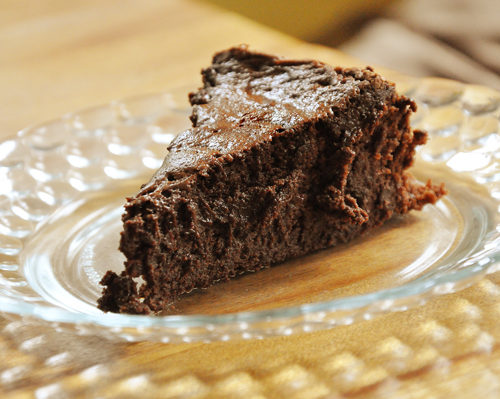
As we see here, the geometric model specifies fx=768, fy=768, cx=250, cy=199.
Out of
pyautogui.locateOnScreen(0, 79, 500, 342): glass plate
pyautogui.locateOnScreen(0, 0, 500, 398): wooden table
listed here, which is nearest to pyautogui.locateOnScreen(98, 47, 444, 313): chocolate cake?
pyautogui.locateOnScreen(0, 79, 500, 342): glass plate

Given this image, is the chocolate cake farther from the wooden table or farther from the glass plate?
the wooden table

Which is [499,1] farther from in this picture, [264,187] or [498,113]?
[264,187]

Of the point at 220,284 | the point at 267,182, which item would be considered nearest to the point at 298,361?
the point at 220,284

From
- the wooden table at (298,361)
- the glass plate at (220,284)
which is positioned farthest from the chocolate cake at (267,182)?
the wooden table at (298,361)

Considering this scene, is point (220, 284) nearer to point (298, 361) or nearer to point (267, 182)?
point (267, 182)

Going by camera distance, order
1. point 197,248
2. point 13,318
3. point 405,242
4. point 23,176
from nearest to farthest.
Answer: point 13,318 → point 197,248 → point 405,242 → point 23,176

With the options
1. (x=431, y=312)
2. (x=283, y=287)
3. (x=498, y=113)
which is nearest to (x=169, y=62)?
(x=498, y=113)

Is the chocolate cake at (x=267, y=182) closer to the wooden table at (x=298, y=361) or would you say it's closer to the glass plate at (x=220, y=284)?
the glass plate at (x=220, y=284)
